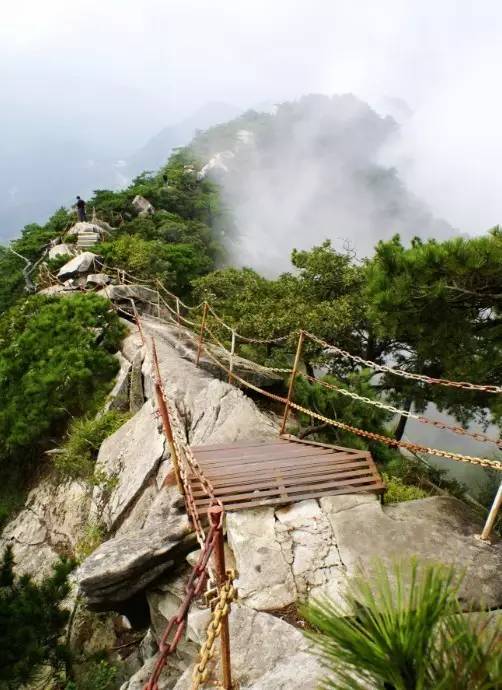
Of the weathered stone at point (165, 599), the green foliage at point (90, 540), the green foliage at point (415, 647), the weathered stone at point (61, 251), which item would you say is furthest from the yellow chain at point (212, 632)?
the weathered stone at point (61, 251)

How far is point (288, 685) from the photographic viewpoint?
252 centimetres

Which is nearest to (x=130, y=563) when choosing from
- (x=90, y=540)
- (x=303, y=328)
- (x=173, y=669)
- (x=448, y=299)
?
(x=173, y=669)

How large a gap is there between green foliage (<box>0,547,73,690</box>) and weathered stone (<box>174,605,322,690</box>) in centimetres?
154

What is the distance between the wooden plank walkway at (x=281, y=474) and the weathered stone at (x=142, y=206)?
27.6 metres

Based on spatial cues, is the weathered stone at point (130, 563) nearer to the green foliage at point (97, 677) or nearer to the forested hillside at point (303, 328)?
the forested hillside at point (303, 328)

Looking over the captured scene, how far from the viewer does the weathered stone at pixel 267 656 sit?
2562 mm

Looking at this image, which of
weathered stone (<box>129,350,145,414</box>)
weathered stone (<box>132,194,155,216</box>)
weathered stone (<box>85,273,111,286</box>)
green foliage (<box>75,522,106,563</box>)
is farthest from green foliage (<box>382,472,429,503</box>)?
weathered stone (<box>132,194,155,216</box>)

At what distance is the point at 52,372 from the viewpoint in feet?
35.0

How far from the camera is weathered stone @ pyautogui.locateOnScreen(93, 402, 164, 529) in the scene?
21.5 feet

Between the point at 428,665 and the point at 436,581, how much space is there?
A: 0.75ft

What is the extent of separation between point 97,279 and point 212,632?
1593 cm

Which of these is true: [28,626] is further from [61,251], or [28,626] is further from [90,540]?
[61,251]

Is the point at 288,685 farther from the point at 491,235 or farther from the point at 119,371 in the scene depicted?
the point at 119,371

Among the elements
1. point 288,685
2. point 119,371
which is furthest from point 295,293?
point 288,685
